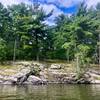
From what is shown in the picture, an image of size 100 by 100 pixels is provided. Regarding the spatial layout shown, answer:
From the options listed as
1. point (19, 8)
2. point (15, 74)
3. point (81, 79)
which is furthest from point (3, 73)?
point (19, 8)

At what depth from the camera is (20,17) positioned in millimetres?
A: 74125

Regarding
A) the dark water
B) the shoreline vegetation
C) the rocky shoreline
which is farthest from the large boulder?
the dark water

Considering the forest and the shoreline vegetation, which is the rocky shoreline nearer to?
the shoreline vegetation

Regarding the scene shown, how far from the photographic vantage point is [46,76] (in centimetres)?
5656

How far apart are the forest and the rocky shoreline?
10.9 metres

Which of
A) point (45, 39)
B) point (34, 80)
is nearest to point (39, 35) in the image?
point (45, 39)

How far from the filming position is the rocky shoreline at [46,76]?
52.3 m

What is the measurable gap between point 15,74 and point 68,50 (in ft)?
78.3

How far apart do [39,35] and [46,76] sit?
71.8ft

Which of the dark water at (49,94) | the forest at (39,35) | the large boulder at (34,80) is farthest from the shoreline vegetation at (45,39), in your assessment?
the dark water at (49,94)

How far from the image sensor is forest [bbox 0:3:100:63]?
7288 centimetres

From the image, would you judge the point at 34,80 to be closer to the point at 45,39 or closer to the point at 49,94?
the point at 49,94

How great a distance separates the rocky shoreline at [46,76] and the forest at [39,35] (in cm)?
1091

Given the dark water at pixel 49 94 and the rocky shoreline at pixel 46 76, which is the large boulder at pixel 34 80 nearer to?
the rocky shoreline at pixel 46 76
